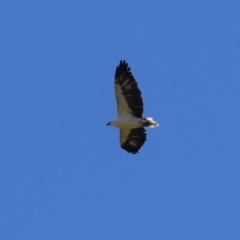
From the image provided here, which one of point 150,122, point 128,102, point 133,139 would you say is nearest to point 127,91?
point 128,102

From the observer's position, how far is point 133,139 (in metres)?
46.6

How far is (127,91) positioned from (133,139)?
7.74ft

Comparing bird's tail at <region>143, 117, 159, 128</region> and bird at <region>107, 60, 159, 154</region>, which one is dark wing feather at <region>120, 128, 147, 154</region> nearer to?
bird at <region>107, 60, 159, 154</region>

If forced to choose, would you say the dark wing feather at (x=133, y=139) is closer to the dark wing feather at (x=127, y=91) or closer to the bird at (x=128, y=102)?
the bird at (x=128, y=102)

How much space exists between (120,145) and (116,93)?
2.62 meters

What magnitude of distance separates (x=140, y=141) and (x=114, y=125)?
1.20 m

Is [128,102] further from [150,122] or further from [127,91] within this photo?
[150,122]

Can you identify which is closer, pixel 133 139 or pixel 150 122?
pixel 150 122

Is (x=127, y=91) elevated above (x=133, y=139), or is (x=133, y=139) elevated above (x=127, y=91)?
(x=127, y=91)

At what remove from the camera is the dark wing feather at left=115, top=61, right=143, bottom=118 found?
147 ft

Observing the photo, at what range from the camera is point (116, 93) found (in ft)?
148

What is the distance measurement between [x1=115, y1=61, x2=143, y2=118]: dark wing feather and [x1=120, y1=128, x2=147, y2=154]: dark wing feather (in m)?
1.16

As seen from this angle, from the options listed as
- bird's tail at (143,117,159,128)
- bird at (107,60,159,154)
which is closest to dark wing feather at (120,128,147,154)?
bird at (107,60,159,154)

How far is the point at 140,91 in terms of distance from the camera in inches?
1769
